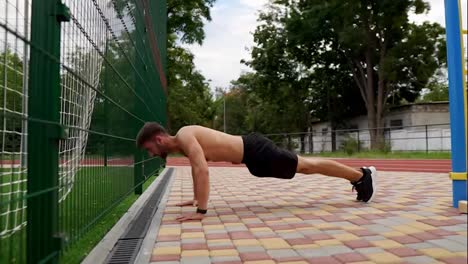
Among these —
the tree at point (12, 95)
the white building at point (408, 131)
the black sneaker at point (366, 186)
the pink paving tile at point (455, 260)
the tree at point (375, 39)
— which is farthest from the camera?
the tree at point (375, 39)

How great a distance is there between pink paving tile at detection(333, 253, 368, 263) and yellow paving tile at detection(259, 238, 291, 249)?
35cm

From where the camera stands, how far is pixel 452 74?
3.40 meters

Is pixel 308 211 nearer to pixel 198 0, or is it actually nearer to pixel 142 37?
pixel 142 37

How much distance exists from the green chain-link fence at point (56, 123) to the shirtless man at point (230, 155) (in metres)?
0.41

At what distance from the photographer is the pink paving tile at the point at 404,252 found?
219 centimetres

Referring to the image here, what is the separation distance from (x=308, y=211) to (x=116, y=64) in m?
2.12

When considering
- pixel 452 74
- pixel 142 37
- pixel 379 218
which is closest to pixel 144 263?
pixel 379 218

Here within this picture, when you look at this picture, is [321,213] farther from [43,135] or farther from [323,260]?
[43,135]

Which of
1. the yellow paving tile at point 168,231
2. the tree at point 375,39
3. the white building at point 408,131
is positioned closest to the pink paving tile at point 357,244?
the yellow paving tile at point 168,231

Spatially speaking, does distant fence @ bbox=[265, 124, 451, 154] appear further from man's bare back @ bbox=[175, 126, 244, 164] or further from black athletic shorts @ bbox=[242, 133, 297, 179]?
man's bare back @ bbox=[175, 126, 244, 164]

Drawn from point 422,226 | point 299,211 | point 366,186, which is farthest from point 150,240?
point 366,186

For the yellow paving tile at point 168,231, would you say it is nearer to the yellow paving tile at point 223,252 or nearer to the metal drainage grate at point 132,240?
the metal drainage grate at point 132,240

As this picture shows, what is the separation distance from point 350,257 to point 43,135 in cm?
152

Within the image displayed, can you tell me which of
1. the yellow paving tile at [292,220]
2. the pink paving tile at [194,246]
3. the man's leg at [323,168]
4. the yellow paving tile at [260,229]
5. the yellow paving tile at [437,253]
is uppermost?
the man's leg at [323,168]
